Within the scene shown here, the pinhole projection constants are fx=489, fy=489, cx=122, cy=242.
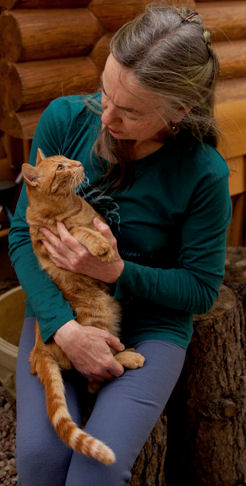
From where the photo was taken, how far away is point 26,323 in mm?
1954

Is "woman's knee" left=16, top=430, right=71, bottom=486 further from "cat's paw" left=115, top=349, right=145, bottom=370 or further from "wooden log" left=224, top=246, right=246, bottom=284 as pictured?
"wooden log" left=224, top=246, right=246, bottom=284

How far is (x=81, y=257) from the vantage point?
1.66 m

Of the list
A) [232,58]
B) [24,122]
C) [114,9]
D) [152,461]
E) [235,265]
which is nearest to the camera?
[152,461]

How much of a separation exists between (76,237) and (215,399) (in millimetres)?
1146

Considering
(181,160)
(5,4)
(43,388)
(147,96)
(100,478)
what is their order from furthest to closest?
1. (5,4)
2. (181,160)
3. (43,388)
4. (147,96)
5. (100,478)

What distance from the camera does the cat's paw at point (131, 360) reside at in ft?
5.43

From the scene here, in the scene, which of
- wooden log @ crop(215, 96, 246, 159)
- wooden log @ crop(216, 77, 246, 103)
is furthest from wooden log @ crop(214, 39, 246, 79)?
wooden log @ crop(215, 96, 246, 159)

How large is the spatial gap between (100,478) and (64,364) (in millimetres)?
419

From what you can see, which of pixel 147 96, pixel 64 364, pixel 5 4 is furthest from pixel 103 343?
pixel 5 4

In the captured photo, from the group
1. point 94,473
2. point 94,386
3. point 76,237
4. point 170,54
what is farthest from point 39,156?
point 94,473

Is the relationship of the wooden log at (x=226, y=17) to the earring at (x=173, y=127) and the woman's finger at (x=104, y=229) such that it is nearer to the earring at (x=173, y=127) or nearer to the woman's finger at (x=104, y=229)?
the earring at (x=173, y=127)

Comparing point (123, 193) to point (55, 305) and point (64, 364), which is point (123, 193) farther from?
point (64, 364)

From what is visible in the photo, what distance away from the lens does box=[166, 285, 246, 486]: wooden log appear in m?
2.30

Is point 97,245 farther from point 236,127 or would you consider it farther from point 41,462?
point 236,127
